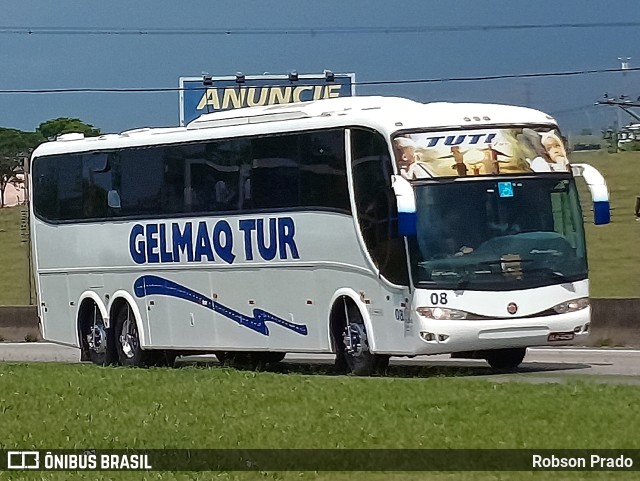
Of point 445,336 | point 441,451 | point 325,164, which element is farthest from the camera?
point 325,164

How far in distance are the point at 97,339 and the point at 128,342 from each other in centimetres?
74

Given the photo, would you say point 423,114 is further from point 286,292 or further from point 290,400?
point 290,400

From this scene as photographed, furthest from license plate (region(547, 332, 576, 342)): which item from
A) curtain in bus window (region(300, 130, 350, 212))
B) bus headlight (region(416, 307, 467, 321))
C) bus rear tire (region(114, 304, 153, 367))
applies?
bus rear tire (region(114, 304, 153, 367))

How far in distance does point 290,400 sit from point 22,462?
402cm

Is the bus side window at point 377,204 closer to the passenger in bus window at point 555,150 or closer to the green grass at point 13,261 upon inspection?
the passenger in bus window at point 555,150

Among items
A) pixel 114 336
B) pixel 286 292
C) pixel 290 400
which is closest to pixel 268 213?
pixel 286 292

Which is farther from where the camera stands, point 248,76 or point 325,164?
point 248,76

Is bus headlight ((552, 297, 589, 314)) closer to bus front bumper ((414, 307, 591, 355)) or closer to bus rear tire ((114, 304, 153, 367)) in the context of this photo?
bus front bumper ((414, 307, 591, 355))

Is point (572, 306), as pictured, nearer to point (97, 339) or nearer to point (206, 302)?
point (206, 302)

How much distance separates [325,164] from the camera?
2081cm

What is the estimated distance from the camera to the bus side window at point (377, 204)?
19.7 m

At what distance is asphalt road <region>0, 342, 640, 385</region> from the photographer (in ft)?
64.4

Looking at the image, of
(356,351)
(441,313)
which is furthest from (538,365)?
(441,313)

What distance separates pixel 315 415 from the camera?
13.8 meters
